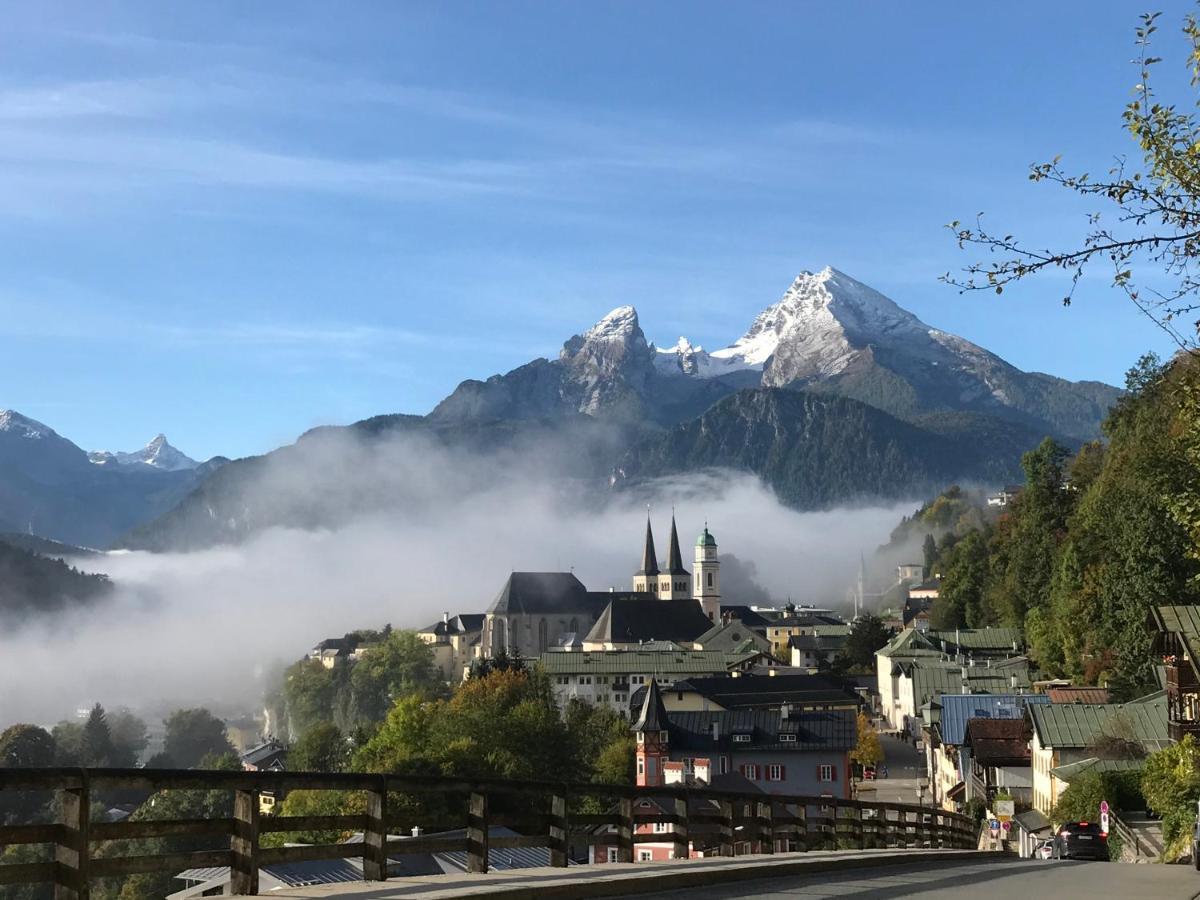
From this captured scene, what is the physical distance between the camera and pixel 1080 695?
84562mm

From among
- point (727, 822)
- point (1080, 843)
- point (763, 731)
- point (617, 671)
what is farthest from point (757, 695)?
point (727, 822)

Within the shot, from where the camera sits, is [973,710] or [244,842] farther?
[973,710]

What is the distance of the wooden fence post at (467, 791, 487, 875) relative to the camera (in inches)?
645

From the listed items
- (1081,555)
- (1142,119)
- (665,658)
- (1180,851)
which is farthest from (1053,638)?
(1142,119)

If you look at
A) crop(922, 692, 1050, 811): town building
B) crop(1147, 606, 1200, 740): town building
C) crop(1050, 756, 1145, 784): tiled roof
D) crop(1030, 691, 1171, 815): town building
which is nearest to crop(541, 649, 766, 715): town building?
crop(922, 692, 1050, 811): town building

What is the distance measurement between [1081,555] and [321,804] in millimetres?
51916

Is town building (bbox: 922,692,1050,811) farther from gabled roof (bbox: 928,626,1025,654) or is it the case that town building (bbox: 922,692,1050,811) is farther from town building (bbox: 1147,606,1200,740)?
gabled roof (bbox: 928,626,1025,654)

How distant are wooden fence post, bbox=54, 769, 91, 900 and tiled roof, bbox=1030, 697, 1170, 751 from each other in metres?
60.5

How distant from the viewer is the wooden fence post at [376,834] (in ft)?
49.0

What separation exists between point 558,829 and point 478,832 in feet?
5.54

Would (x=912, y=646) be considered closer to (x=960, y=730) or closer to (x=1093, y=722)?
(x=960, y=730)

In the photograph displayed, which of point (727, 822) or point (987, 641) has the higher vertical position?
point (987, 641)

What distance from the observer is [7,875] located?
11211mm

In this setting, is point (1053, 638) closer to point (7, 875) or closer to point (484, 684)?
point (484, 684)
